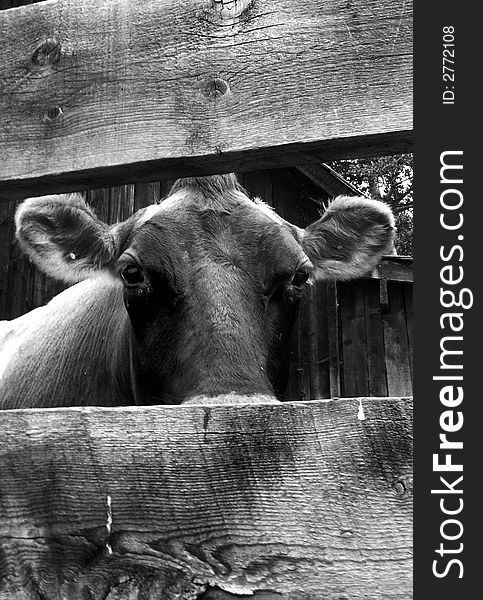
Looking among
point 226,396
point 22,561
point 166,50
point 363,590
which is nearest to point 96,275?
point 226,396

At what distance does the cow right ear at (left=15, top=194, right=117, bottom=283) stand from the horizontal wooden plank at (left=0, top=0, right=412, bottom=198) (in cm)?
194

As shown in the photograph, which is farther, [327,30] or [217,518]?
[327,30]

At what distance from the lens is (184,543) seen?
1.34m

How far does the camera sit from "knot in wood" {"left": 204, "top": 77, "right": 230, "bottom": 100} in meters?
1.73

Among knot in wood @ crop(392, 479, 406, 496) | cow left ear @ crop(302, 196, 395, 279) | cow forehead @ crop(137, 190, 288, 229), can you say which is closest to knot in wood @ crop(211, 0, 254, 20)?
knot in wood @ crop(392, 479, 406, 496)

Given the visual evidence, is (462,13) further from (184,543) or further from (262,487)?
(184,543)

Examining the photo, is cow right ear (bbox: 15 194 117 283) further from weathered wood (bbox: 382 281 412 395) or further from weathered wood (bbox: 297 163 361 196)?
weathered wood (bbox: 382 281 412 395)

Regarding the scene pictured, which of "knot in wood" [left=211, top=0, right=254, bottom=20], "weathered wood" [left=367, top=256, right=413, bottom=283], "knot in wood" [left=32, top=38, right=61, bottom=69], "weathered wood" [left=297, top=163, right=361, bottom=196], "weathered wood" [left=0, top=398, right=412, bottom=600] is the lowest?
"weathered wood" [left=0, top=398, right=412, bottom=600]

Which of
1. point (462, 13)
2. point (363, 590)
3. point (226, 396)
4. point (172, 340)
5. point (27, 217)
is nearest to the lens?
point (363, 590)

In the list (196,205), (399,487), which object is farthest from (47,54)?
(196,205)

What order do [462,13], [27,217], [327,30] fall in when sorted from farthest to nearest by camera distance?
[27,217] → [327,30] → [462,13]

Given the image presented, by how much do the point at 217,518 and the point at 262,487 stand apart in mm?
92

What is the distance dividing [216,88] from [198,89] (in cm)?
4

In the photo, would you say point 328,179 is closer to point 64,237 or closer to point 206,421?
point 64,237
